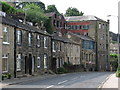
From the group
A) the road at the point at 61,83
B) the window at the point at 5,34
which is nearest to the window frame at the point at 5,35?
the window at the point at 5,34

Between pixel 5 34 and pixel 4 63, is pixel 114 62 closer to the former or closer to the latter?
pixel 5 34

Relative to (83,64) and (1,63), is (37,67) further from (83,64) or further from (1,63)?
(83,64)

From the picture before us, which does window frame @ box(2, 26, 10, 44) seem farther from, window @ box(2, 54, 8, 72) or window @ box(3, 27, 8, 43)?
window @ box(2, 54, 8, 72)

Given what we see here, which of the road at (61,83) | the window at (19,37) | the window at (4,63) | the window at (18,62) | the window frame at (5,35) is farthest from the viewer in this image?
the window at (19,37)

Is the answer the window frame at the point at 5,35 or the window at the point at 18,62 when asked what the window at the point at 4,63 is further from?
the window at the point at 18,62

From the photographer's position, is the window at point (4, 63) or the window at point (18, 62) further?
the window at point (18, 62)

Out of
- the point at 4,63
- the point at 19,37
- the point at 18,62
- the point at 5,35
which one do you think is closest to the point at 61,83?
the point at 4,63

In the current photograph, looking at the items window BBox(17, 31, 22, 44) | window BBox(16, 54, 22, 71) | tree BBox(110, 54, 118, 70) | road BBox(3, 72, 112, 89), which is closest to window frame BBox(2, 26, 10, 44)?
window BBox(17, 31, 22, 44)

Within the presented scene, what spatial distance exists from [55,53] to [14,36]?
17124mm

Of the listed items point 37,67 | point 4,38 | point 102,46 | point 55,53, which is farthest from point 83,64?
point 4,38

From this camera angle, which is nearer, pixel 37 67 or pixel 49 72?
pixel 37 67

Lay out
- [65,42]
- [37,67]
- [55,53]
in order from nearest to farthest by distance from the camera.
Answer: [37,67] → [55,53] → [65,42]

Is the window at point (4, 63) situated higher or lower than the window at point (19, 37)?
lower

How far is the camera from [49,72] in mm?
46625
